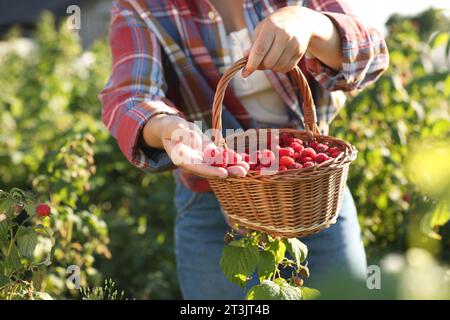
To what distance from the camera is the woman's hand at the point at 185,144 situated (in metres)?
1.09

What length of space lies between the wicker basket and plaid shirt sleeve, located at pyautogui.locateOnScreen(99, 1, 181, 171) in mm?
214

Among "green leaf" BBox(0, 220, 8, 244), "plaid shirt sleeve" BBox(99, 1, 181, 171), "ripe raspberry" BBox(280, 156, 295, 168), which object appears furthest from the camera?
"plaid shirt sleeve" BBox(99, 1, 181, 171)

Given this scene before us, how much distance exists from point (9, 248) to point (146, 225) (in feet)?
5.02

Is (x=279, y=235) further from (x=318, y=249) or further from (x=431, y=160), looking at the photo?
(x=431, y=160)

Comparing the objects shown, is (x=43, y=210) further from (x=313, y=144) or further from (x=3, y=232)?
(x=313, y=144)

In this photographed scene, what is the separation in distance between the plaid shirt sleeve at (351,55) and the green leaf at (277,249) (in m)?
0.41

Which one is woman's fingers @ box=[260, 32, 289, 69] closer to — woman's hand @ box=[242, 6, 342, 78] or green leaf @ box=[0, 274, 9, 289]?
woman's hand @ box=[242, 6, 342, 78]

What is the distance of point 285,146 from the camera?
1.30 meters

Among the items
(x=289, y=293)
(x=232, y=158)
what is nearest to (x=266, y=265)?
(x=289, y=293)

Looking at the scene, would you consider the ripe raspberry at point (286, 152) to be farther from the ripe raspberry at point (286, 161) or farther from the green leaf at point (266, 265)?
the green leaf at point (266, 265)

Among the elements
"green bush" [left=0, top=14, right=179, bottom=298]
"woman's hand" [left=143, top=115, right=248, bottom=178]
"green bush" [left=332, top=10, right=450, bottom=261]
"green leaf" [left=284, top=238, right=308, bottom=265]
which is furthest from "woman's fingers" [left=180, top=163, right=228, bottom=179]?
"green bush" [left=332, top=10, right=450, bottom=261]

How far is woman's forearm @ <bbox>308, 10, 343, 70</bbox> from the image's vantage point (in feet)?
4.01
